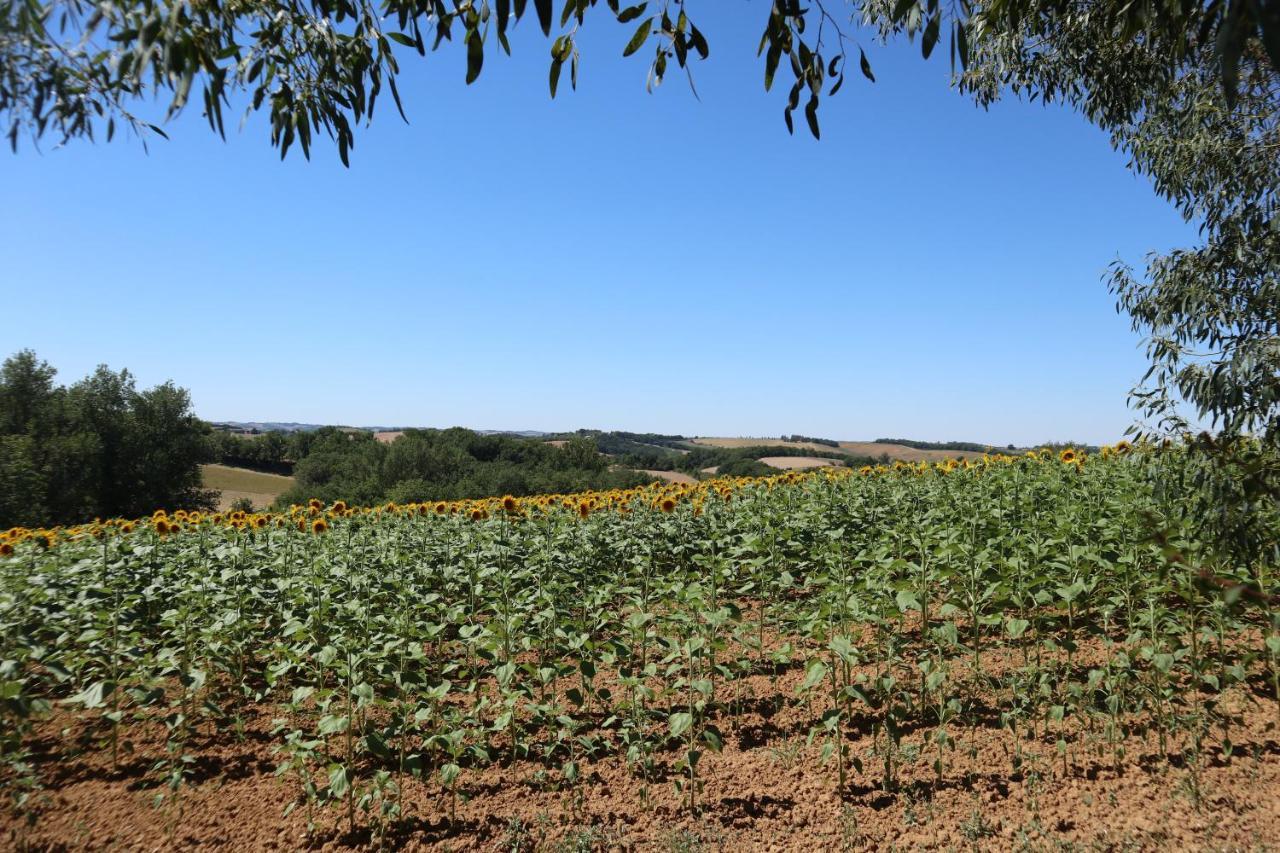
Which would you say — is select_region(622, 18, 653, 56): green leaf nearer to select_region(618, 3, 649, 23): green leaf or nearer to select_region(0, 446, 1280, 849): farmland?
select_region(618, 3, 649, 23): green leaf

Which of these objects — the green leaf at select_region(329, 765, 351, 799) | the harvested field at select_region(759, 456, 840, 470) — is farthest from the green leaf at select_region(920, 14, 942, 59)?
the harvested field at select_region(759, 456, 840, 470)

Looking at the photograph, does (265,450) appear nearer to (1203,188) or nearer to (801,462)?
(801,462)

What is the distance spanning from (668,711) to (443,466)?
154 ft

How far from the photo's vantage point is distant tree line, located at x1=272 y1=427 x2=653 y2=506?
40.4 meters

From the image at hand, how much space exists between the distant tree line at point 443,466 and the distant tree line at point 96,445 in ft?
20.3

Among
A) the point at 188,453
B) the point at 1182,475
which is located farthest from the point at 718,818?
the point at 188,453

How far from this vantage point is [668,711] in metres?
3.46

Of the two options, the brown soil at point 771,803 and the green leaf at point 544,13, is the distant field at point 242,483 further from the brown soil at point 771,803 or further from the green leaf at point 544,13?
the green leaf at point 544,13

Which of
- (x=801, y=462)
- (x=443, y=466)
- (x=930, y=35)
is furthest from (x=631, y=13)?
(x=443, y=466)

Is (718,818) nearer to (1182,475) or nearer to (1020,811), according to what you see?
(1020,811)

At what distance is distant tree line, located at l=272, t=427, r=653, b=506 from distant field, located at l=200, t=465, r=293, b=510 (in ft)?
5.80

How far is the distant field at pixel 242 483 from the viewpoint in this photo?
43.2 meters

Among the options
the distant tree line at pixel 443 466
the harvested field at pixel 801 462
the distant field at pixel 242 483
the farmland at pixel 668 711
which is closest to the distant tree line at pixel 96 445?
the distant field at pixel 242 483

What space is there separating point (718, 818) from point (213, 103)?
117 inches
